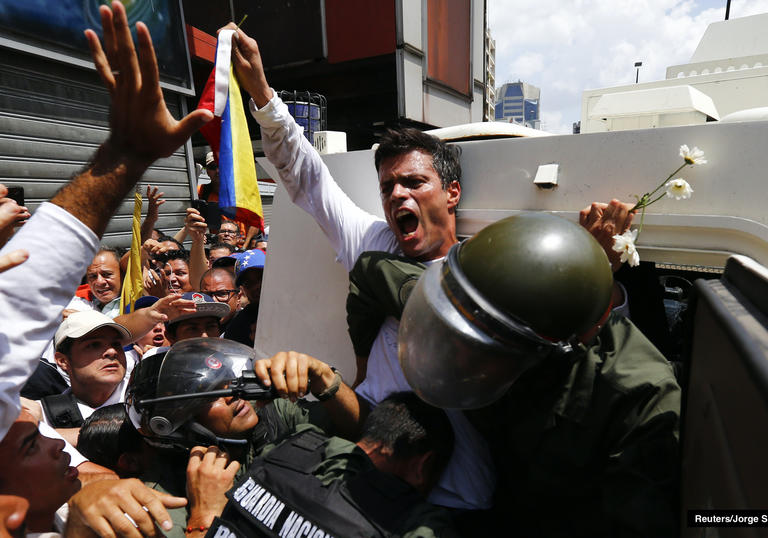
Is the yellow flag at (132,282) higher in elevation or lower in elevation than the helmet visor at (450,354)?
lower

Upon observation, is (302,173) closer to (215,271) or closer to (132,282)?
(132,282)

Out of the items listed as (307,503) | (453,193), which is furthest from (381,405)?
(453,193)

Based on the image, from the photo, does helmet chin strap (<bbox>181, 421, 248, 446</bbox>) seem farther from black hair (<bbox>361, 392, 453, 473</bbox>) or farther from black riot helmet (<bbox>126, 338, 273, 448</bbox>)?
black hair (<bbox>361, 392, 453, 473</bbox>)

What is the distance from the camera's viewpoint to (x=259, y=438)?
5.69 ft

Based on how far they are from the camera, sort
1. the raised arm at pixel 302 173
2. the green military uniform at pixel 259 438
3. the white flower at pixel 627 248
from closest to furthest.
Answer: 1. the white flower at pixel 627 248
2. the green military uniform at pixel 259 438
3. the raised arm at pixel 302 173

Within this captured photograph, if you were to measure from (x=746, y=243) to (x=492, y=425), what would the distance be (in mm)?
926

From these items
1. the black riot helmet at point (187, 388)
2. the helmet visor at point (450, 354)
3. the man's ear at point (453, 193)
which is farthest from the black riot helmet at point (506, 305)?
the man's ear at point (453, 193)

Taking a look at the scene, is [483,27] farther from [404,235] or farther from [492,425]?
[492,425]

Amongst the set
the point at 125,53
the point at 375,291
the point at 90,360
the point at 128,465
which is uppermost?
the point at 125,53

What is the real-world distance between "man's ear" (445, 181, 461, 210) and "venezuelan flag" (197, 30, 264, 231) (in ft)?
3.79

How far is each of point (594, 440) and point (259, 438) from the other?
1191 millimetres

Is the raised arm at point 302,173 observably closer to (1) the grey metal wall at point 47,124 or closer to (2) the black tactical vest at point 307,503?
(2) the black tactical vest at point 307,503

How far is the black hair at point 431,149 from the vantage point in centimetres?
198

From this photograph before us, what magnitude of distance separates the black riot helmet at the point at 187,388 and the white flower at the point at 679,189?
1389mm
